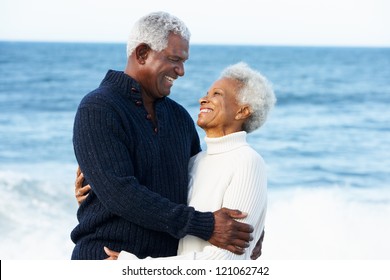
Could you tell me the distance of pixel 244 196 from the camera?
2871mm

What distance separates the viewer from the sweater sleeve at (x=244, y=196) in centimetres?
286

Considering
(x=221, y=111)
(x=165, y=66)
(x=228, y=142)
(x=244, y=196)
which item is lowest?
(x=244, y=196)

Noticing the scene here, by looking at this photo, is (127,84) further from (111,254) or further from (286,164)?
(286,164)

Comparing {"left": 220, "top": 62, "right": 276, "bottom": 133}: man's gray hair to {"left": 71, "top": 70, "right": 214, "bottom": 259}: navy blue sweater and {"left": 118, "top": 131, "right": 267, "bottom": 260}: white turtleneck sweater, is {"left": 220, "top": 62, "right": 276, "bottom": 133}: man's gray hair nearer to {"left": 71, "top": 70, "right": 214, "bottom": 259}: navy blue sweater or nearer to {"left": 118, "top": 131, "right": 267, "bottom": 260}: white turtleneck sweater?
{"left": 118, "top": 131, "right": 267, "bottom": 260}: white turtleneck sweater

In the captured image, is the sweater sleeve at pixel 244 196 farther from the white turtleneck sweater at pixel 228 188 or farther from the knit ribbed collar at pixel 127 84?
the knit ribbed collar at pixel 127 84

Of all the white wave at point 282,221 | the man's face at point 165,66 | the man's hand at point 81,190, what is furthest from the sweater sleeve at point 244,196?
the white wave at point 282,221

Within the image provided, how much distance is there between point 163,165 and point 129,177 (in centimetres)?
24

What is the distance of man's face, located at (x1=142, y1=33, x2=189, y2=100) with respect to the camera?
299 centimetres

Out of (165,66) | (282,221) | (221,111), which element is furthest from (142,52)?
(282,221)

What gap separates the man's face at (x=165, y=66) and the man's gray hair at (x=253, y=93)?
21 cm

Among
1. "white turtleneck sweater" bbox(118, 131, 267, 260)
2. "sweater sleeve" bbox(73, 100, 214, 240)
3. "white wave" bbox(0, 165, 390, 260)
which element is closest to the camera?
"sweater sleeve" bbox(73, 100, 214, 240)

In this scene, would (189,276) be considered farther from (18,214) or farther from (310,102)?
(310,102)

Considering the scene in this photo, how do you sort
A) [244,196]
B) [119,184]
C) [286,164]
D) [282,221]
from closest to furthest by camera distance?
[119,184] → [244,196] → [282,221] → [286,164]

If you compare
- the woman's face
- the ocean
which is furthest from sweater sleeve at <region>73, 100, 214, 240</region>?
the ocean
